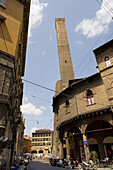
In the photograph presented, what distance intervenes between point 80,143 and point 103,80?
10.6 meters

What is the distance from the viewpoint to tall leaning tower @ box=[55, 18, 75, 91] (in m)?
32.3

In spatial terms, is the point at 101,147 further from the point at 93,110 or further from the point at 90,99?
the point at 90,99

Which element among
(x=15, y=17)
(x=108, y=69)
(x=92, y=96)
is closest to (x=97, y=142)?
(x=92, y=96)

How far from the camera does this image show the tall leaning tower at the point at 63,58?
3234 centimetres

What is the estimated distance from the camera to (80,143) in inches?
759

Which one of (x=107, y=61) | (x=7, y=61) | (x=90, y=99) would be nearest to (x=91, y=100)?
(x=90, y=99)

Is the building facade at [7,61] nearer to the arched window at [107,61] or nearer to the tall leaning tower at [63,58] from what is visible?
the arched window at [107,61]

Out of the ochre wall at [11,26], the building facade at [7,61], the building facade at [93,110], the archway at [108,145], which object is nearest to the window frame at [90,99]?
the building facade at [93,110]

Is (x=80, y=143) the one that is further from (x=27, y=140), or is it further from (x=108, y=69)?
(x=27, y=140)

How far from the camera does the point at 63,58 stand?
37.2m

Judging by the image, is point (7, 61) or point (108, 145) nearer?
point (7, 61)

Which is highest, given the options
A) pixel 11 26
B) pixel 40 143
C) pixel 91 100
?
pixel 11 26

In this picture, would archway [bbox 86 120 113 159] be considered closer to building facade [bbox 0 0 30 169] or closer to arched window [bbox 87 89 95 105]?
arched window [bbox 87 89 95 105]

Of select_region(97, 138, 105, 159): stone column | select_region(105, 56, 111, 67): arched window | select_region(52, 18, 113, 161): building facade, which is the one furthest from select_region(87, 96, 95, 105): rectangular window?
select_region(97, 138, 105, 159): stone column
